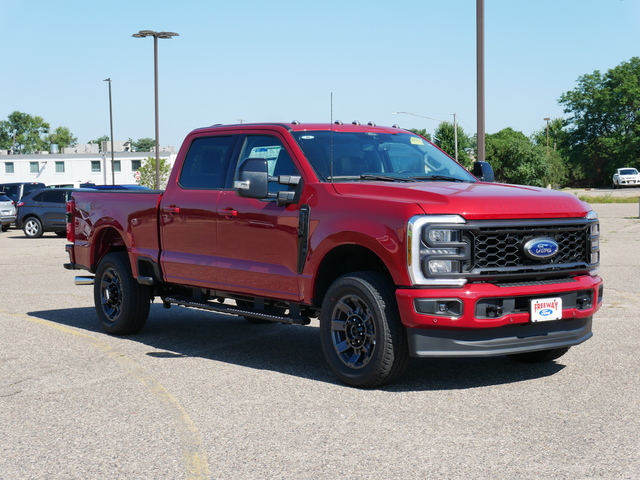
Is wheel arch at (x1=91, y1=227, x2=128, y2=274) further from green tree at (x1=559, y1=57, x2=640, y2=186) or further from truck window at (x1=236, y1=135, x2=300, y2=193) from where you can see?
green tree at (x1=559, y1=57, x2=640, y2=186)

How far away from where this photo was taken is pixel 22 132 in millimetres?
186000

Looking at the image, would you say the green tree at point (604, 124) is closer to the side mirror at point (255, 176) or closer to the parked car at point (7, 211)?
the parked car at point (7, 211)

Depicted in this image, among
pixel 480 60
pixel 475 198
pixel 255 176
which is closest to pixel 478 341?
pixel 475 198

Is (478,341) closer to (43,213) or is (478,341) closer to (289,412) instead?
(289,412)

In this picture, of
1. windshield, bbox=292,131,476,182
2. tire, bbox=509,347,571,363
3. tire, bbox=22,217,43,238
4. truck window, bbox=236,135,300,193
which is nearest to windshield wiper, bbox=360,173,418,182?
windshield, bbox=292,131,476,182

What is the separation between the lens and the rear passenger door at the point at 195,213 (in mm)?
8305

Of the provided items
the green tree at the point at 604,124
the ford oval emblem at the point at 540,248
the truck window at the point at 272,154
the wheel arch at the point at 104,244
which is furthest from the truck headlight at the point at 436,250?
the green tree at the point at 604,124

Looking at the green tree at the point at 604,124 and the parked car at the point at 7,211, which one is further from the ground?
the green tree at the point at 604,124

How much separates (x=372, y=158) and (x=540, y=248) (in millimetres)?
1828

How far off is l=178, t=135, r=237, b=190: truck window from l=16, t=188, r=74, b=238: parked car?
23621mm

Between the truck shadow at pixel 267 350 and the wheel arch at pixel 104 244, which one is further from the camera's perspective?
the wheel arch at pixel 104 244

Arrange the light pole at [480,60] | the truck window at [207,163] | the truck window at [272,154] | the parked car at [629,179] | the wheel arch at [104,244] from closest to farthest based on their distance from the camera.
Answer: the truck window at [272,154] < the truck window at [207,163] < the wheel arch at [104,244] < the light pole at [480,60] < the parked car at [629,179]

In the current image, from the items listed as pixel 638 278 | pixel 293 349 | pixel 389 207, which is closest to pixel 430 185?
pixel 389 207

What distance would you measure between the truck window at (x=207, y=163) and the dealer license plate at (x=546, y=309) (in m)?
3.15
